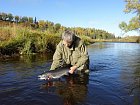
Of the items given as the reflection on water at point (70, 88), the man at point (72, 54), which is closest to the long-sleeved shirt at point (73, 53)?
the man at point (72, 54)

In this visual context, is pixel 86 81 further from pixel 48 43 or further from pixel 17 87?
pixel 48 43

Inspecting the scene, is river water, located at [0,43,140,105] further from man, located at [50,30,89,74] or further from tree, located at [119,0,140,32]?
tree, located at [119,0,140,32]

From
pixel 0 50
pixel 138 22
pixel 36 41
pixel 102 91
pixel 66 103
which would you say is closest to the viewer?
pixel 66 103

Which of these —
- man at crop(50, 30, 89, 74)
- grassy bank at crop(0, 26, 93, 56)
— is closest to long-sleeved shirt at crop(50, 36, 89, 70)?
man at crop(50, 30, 89, 74)

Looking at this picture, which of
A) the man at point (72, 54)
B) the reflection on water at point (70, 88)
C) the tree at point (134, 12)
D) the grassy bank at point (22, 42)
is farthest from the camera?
the tree at point (134, 12)

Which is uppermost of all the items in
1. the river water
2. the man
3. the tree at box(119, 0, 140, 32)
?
the tree at box(119, 0, 140, 32)

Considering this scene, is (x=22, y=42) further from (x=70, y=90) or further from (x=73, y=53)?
(x=70, y=90)

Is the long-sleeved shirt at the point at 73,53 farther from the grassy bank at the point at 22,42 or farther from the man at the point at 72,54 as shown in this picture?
the grassy bank at the point at 22,42

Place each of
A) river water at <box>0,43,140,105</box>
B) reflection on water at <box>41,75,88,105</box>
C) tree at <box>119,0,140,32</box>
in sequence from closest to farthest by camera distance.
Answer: river water at <box>0,43,140,105</box> < reflection on water at <box>41,75,88,105</box> < tree at <box>119,0,140,32</box>

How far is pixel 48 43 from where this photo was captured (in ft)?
71.6

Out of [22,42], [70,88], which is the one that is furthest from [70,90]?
[22,42]

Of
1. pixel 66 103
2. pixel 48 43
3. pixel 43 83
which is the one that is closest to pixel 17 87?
pixel 43 83

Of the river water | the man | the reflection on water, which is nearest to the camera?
the river water

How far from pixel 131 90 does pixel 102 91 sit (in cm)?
91
